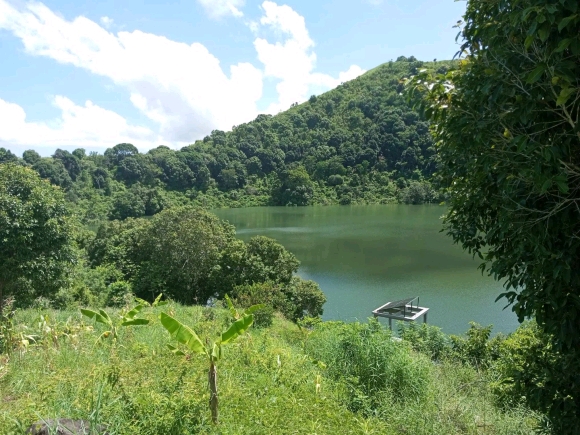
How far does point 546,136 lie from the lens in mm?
2064

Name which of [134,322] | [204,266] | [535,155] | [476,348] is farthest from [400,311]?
[535,155]

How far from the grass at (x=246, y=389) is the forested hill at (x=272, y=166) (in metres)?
52.4

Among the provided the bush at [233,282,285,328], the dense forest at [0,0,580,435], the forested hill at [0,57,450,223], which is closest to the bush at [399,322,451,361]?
the dense forest at [0,0,580,435]

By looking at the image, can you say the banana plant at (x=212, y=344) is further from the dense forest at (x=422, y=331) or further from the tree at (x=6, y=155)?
the tree at (x=6, y=155)

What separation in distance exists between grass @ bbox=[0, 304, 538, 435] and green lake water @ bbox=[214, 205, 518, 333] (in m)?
2.76

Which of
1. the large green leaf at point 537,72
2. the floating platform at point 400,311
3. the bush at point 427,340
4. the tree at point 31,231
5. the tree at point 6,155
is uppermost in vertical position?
the tree at point 6,155

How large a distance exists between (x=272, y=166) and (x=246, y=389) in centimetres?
8120

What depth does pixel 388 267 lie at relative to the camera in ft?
85.6

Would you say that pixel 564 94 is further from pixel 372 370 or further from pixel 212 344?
pixel 372 370

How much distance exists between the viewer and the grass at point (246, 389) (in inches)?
108

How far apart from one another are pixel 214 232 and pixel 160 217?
9.00 ft

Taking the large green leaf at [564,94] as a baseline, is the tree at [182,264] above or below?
below

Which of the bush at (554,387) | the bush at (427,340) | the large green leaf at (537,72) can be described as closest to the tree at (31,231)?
the bush at (427,340)

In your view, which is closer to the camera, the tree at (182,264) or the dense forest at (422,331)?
the dense forest at (422,331)
